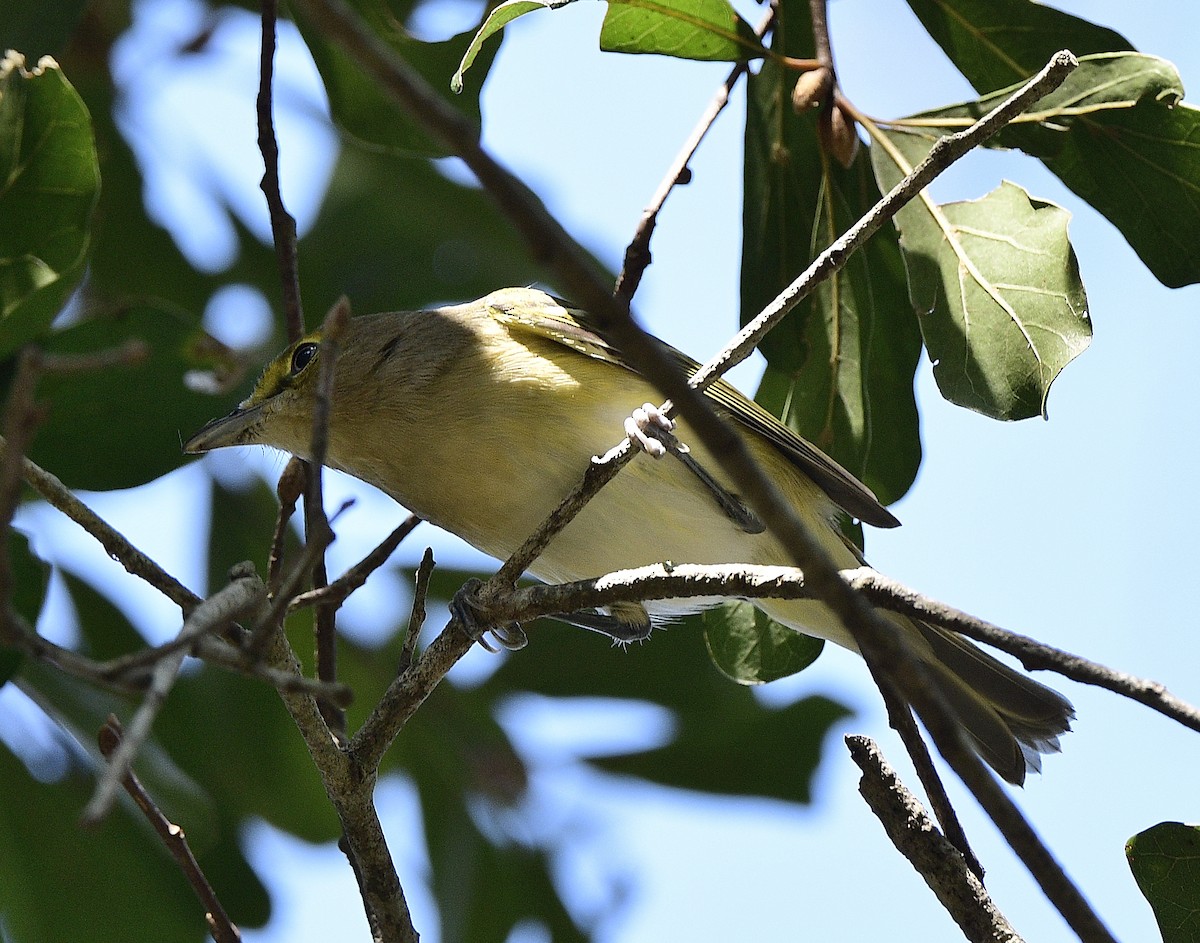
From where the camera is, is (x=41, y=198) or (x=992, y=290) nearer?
(x=41, y=198)

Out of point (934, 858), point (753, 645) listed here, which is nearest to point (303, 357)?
point (753, 645)

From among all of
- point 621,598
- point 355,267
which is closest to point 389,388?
point 355,267

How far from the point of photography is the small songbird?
336 cm

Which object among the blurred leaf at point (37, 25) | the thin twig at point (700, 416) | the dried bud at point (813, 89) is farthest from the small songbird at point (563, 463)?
the thin twig at point (700, 416)

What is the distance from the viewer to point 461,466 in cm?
339

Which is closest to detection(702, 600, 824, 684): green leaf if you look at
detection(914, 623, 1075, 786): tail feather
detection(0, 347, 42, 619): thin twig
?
detection(914, 623, 1075, 786): tail feather

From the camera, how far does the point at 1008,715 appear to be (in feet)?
11.6

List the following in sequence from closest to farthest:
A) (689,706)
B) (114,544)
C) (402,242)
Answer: (114,544) < (689,706) < (402,242)

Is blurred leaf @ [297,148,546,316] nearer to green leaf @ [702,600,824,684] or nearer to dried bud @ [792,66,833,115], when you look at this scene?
dried bud @ [792,66,833,115]

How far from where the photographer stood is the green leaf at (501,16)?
2.56m

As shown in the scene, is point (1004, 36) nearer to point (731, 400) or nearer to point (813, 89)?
point (813, 89)

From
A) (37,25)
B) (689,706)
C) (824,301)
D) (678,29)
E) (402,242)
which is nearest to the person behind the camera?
(678,29)

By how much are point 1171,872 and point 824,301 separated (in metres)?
1.56

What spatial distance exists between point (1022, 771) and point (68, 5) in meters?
3.14
